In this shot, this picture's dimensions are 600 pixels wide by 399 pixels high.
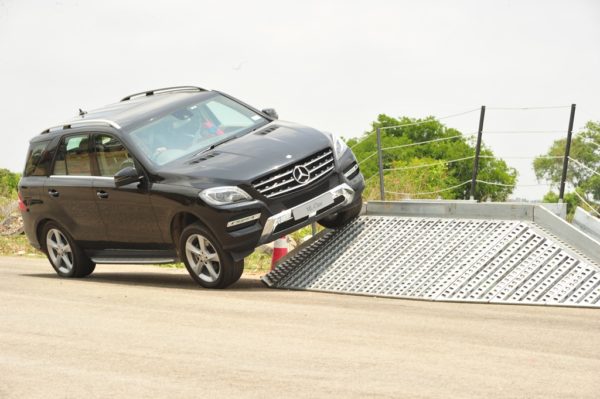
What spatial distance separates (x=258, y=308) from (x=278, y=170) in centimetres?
184

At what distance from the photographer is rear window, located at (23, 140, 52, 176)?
13562mm

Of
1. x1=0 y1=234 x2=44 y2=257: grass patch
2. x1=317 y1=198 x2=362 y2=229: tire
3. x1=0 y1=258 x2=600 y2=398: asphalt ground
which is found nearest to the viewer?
x1=0 y1=258 x2=600 y2=398: asphalt ground

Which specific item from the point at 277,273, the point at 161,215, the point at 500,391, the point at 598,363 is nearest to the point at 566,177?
the point at 277,273

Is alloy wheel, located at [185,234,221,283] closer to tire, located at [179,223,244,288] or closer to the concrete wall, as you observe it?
tire, located at [179,223,244,288]

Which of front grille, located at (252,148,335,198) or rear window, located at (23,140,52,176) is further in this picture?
rear window, located at (23,140,52,176)

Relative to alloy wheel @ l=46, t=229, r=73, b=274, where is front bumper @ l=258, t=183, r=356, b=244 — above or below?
above

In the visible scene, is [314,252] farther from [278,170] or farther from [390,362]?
[390,362]

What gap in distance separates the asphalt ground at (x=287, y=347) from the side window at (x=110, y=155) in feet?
5.42

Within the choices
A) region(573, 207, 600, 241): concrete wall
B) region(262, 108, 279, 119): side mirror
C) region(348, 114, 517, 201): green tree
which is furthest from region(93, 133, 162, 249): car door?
region(348, 114, 517, 201): green tree

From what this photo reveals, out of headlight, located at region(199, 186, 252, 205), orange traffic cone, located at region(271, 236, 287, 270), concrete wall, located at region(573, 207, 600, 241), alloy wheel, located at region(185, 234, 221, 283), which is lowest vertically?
orange traffic cone, located at region(271, 236, 287, 270)

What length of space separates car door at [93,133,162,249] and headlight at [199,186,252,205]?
1.03 m

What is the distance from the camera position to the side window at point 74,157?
12.8m

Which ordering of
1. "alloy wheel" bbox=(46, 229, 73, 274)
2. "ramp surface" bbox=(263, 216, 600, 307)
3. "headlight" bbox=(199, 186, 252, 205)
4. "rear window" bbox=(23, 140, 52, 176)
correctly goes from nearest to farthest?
"ramp surface" bbox=(263, 216, 600, 307), "headlight" bbox=(199, 186, 252, 205), "alloy wheel" bbox=(46, 229, 73, 274), "rear window" bbox=(23, 140, 52, 176)

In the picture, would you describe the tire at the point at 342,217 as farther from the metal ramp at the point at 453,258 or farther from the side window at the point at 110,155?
the side window at the point at 110,155
